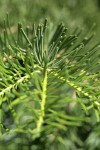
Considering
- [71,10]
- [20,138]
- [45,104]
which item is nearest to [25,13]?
[71,10]

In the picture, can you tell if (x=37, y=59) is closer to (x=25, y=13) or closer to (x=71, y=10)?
(x=25, y=13)

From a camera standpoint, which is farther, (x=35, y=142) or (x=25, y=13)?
(x=25, y=13)

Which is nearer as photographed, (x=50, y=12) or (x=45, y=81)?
(x=45, y=81)

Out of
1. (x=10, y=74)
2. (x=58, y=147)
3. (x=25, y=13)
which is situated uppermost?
(x=25, y=13)

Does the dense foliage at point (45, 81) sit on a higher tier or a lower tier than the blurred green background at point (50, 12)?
lower

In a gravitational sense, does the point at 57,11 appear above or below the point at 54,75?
above

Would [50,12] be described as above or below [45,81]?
above

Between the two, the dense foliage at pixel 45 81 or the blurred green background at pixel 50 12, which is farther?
the blurred green background at pixel 50 12

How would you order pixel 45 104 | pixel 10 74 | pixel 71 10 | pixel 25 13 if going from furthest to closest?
pixel 71 10, pixel 25 13, pixel 10 74, pixel 45 104

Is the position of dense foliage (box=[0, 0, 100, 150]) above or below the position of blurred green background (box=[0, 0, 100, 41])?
below

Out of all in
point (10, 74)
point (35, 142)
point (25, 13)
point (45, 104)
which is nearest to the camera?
point (45, 104)

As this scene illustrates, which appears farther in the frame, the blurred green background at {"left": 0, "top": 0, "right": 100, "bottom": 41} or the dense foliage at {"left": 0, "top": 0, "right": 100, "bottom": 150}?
the blurred green background at {"left": 0, "top": 0, "right": 100, "bottom": 41}
